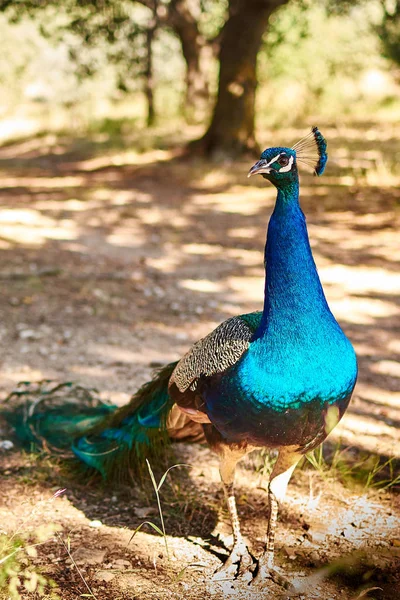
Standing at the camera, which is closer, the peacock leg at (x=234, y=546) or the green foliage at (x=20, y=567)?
the green foliage at (x=20, y=567)

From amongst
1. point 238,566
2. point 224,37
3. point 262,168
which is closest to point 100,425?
point 238,566

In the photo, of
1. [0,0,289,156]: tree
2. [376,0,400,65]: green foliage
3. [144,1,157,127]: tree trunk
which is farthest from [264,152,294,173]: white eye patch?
[144,1,157,127]: tree trunk

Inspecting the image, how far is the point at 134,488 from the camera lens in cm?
328

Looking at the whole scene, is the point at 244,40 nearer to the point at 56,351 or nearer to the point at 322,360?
the point at 56,351

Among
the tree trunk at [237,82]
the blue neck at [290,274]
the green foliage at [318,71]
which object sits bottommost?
the blue neck at [290,274]

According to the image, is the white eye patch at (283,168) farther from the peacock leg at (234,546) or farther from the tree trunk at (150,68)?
the tree trunk at (150,68)

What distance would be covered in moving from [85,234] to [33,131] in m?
10.5

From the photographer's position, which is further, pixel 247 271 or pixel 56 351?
pixel 247 271

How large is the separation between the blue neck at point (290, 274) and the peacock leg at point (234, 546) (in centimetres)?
56

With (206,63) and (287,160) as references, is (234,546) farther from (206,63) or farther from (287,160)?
(206,63)

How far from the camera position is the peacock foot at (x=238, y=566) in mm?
2719

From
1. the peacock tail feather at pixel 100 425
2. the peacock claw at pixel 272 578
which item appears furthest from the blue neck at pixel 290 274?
the peacock claw at pixel 272 578

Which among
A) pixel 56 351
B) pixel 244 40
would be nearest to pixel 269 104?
pixel 244 40

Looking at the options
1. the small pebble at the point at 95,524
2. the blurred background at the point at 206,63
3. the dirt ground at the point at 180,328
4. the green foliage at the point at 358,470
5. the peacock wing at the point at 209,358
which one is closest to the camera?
the peacock wing at the point at 209,358
